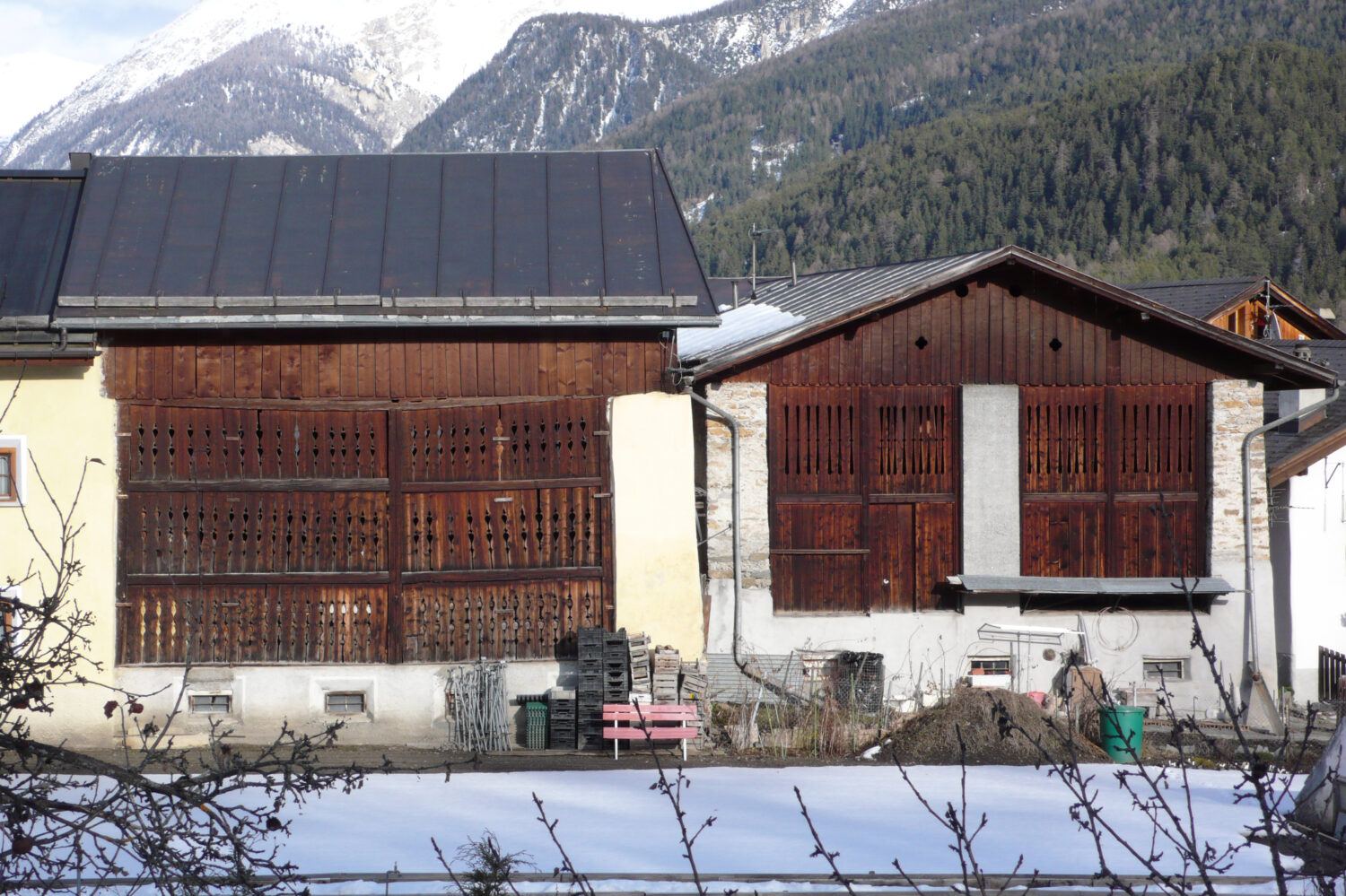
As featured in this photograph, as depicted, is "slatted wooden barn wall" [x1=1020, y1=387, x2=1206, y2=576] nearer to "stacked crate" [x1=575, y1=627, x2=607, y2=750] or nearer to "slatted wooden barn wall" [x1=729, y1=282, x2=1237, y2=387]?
"slatted wooden barn wall" [x1=729, y1=282, x2=1237, y2=387]

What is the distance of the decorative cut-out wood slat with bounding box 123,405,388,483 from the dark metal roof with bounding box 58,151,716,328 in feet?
3.64

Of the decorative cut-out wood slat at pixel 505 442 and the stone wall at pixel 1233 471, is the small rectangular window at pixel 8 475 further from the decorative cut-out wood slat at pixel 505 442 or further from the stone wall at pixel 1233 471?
the stone wall at pixel 1233 471

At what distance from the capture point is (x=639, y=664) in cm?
1405

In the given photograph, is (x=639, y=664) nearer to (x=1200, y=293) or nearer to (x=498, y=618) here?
(x=498, y=618)

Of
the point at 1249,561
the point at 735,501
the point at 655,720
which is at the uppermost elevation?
the point at 735,501

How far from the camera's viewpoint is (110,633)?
14031 mm

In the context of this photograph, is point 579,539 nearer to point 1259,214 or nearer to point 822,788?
point 822,788

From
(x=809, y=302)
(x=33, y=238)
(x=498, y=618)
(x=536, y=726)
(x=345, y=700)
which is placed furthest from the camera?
(x=809, y=302)

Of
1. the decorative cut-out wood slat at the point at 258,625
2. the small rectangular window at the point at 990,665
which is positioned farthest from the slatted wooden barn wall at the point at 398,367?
the small rectangular window at the point at 990,665

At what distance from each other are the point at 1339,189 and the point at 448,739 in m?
74.2

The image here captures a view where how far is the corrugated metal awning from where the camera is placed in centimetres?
1625

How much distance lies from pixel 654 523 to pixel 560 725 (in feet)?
8.25

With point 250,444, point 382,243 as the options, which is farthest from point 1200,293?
point 250,444

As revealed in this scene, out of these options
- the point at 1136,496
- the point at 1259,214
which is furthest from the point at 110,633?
Answer: the point at 1259,214
